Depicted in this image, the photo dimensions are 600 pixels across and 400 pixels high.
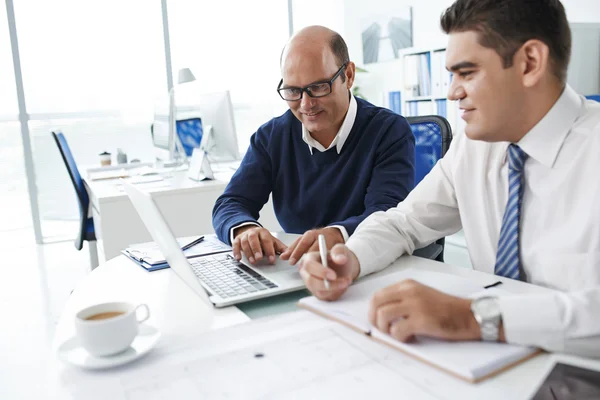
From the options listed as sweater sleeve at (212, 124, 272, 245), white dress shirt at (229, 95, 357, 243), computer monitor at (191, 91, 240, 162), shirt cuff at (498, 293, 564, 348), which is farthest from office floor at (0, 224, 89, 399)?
shirt cuff at (498, 293, 564, 348)

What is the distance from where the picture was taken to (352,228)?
1.41 meters

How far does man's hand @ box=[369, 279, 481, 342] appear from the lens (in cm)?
74

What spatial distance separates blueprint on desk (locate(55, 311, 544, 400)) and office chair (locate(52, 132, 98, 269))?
2.52m

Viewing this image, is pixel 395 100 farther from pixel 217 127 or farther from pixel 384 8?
pixel 217 127

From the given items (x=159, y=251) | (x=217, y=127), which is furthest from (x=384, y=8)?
(x=159, y=251)

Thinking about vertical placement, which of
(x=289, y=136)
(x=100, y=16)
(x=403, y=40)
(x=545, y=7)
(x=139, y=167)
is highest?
(x=100, y=16)

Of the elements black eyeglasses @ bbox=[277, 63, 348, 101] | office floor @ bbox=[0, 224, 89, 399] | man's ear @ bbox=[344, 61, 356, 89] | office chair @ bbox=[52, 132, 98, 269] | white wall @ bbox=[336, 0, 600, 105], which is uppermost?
white wall @ bbox=[336, 0, 600, 105]

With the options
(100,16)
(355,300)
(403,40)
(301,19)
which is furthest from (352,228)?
(301,19)

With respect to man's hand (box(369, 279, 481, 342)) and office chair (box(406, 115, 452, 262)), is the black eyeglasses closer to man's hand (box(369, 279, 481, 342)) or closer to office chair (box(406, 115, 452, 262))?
office chair (box(406, 115, 452, 262))

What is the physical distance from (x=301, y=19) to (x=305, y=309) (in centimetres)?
526

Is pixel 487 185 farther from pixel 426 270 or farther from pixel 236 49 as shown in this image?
pixel 236 49

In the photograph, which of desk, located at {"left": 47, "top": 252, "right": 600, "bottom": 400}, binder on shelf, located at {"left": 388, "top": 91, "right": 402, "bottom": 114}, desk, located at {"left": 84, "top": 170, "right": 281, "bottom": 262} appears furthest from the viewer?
binder on shelf, located at {"left": 388, "top": 91, "right": 402, "bottom": 114}

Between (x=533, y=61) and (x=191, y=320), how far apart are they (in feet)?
2.68

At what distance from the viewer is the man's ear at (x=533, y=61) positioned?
Result: 3.24 feet
